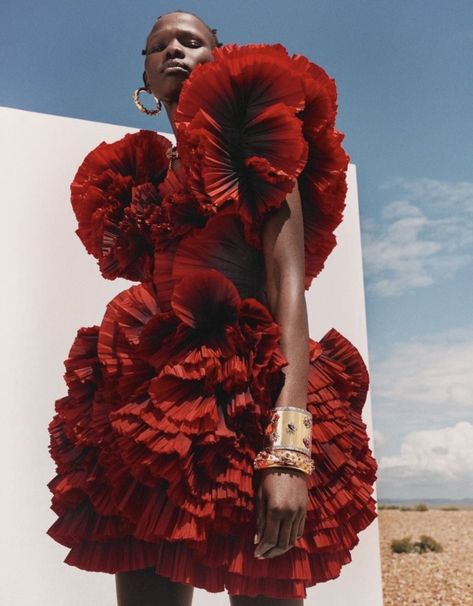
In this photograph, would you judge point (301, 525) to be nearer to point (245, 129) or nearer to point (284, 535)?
point (284, 535)

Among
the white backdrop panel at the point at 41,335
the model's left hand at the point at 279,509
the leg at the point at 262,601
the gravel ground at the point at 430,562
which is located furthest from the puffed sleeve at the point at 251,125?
the gravel ground at the point at 430,562

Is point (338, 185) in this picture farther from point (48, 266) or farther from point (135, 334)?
point (48, 266)

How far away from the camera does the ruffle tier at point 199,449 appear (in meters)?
1.11

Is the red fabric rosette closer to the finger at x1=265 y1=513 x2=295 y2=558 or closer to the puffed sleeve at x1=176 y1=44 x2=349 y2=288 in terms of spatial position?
the puffed sleeve at x1=176 y1=44 x2=349 y2=288

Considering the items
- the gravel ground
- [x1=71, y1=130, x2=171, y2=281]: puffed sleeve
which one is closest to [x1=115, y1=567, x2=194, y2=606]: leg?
[x1=71, y1=130, x2=171, y2=281]: puffed sleeve

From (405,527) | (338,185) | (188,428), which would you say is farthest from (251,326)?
(405,527)

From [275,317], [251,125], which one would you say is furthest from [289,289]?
[251,125]

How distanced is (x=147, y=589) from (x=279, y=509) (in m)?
0.42

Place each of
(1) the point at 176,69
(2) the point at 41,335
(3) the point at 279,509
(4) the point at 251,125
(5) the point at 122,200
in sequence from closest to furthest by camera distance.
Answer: (3) the point at 279,509
(4) the point at 251,125
(1) the point at 176,69
(5) the point at 122,200
(2) the point at 41,335

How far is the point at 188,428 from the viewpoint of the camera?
1112 mm

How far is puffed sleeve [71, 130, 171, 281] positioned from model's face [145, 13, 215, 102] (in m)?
0.16

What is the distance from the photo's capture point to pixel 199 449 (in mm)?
1134

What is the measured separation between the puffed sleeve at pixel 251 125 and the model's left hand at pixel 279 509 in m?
0.43

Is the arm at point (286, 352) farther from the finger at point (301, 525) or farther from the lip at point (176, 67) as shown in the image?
the lip at point (176, 67)
